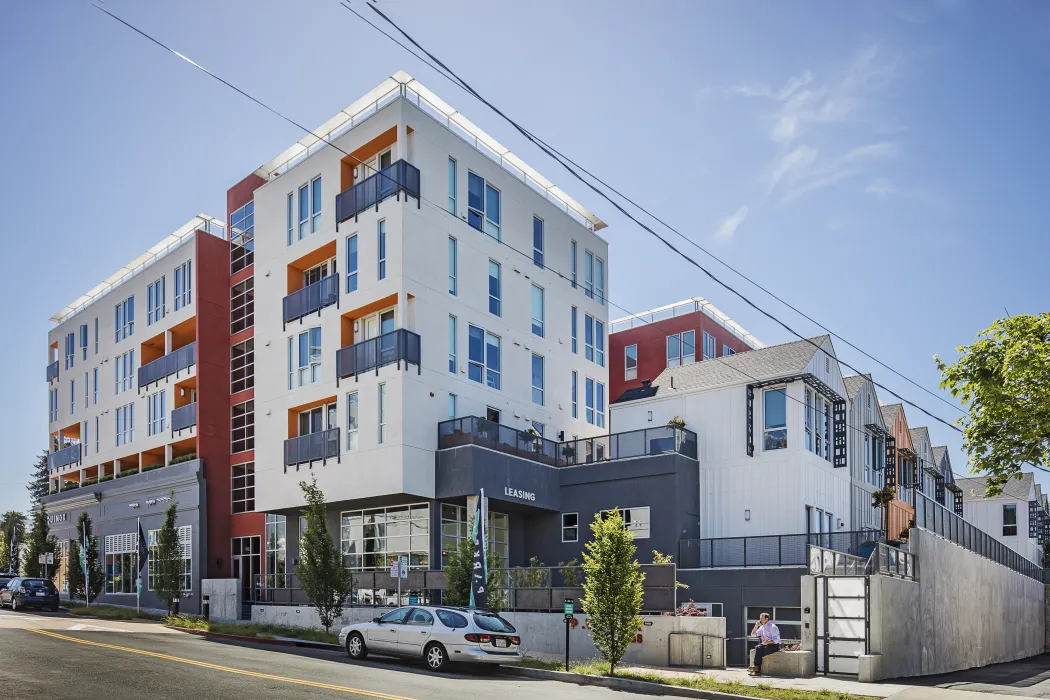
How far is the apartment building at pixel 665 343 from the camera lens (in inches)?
2019

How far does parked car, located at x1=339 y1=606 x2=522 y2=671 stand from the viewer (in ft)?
69.1

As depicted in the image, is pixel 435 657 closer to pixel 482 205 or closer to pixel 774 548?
pixel 774 548

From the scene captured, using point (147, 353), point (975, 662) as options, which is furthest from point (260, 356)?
point (975, 662)

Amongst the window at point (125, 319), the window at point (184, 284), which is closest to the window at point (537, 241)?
the window at point (184, 284)

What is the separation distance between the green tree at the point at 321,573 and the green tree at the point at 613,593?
11627 mm

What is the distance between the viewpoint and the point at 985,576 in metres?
32.9

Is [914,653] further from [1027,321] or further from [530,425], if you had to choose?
[530,425]

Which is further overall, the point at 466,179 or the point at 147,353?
the point at 147,353

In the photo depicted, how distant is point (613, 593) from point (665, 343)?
32.0m

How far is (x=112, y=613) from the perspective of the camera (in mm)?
38062

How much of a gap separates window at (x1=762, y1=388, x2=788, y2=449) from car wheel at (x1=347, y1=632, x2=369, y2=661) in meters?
16.7

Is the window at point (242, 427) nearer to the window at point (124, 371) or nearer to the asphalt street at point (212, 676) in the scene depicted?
the window at point (124, 371)

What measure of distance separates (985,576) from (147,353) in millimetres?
38738

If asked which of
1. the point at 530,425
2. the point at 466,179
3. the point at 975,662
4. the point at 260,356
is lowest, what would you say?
the point at 975,662
